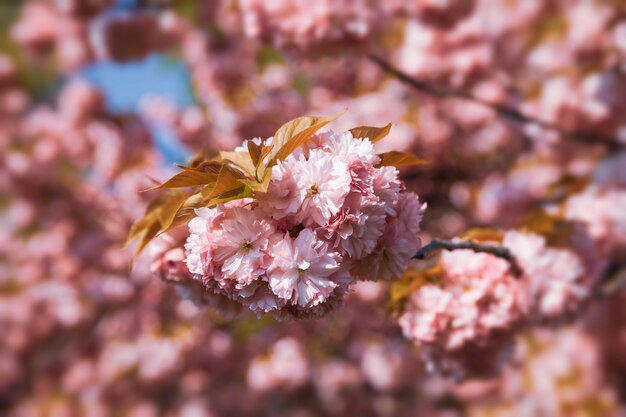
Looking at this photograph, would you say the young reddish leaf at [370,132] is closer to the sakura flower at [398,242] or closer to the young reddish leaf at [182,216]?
the sakura flower at [398,242]


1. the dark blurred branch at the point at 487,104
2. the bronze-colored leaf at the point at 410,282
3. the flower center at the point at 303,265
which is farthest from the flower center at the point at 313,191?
the dark blurred branch at the point at 487,104

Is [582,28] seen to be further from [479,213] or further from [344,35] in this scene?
[344,35]

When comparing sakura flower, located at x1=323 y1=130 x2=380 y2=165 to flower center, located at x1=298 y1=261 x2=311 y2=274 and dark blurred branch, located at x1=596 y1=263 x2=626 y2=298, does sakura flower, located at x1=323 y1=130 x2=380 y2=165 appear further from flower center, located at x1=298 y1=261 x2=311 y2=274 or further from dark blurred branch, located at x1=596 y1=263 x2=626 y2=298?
dark blurred branch, located at x1=596 y1=263 x2=626 y2=298

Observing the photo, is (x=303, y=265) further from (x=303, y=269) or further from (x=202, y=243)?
(x=202, y=243)

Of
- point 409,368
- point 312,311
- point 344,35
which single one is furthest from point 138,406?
point 312,311

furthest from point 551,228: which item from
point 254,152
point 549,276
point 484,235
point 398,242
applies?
point 254,152

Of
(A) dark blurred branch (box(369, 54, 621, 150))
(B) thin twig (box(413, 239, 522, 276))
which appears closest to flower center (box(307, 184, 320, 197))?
(B) thin twig (box(413, 239, 522, 276))
